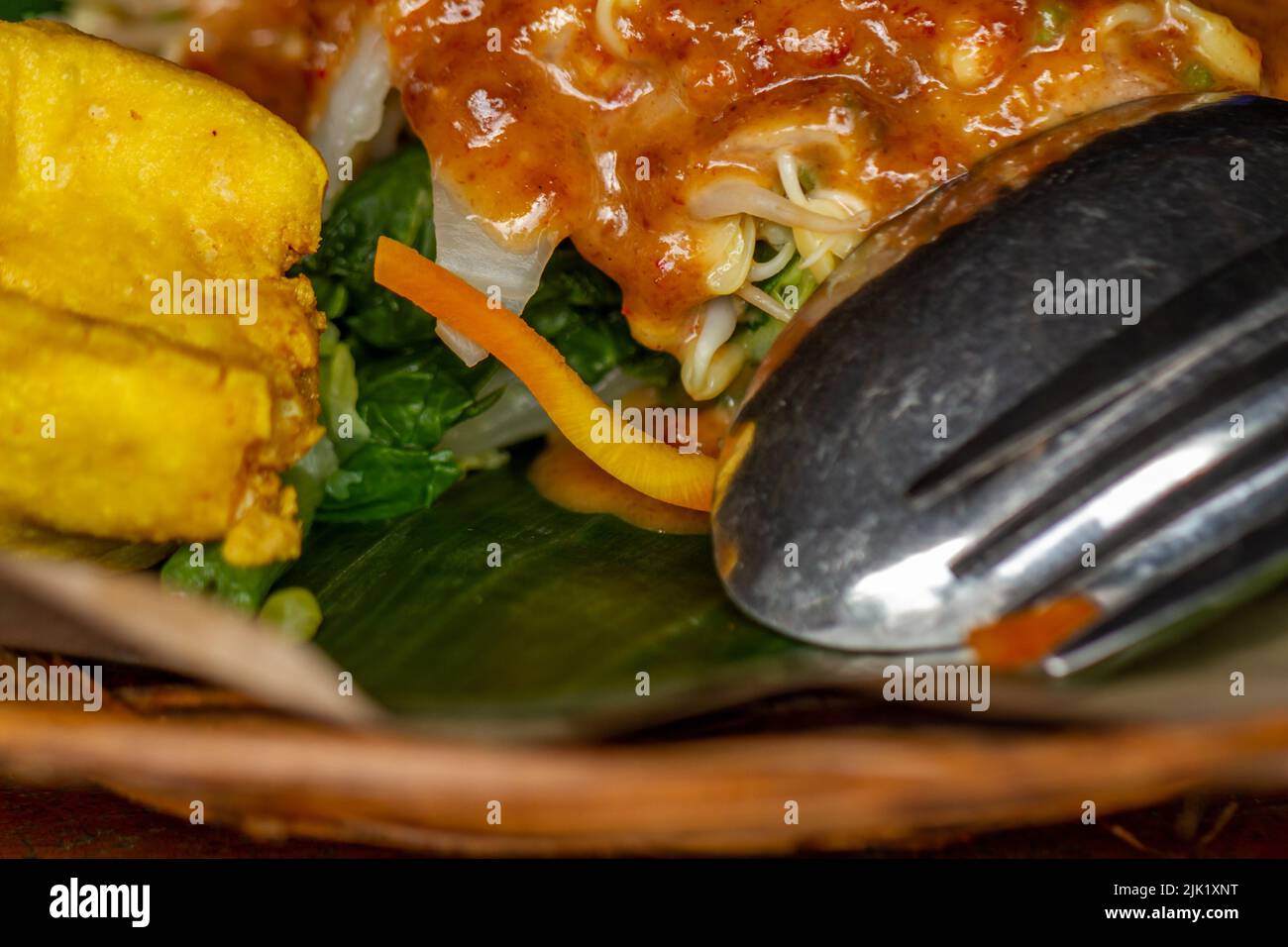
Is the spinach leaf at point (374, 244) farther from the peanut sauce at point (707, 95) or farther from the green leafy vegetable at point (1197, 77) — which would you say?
the green leafy vegetable at point (1197, 77)

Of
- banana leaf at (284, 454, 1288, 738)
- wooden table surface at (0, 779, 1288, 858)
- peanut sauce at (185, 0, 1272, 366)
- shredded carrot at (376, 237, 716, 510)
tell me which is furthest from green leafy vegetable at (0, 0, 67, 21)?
wooden table surface at (0, 779, 1288, 858)

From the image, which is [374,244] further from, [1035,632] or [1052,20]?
[1035,632]

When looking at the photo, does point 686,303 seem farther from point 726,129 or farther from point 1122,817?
point 1122,817

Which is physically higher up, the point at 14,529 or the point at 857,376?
the point at 857,376

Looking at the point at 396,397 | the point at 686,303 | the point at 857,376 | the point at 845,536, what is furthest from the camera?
the point at 396,397

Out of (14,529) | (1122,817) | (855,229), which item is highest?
(855,229)

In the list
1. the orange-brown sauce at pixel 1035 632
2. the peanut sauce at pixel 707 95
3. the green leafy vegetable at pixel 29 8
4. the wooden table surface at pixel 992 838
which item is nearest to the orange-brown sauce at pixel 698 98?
the peanut sauce at pixel 707 95

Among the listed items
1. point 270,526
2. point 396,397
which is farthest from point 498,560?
point 396,397
